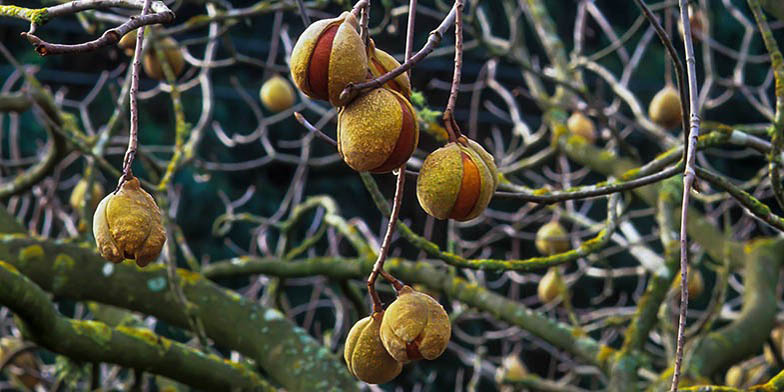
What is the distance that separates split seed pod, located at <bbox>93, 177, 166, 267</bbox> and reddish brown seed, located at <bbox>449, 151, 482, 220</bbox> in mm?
279

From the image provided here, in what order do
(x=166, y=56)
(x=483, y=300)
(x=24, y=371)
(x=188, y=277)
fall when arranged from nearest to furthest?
1. (x=188, y=277)
2. (x=483, y=300)
3. (x=166, y=56)
4. (x=24, y=371)

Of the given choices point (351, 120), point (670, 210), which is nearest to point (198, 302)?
point (670, 210)

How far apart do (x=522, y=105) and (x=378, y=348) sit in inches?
249

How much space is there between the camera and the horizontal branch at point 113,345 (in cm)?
174

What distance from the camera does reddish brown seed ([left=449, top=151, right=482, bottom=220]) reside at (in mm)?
940

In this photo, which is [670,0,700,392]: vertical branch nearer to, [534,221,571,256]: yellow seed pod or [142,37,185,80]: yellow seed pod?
[142,37,185,80]: yellow seed pod

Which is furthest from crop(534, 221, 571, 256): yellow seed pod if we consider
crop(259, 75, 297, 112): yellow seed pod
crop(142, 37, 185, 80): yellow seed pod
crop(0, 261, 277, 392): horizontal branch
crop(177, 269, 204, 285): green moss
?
crop(0, 261, 277, 392): horizontal branch

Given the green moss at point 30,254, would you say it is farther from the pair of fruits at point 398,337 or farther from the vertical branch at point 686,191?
the vertical branch at point 686,191

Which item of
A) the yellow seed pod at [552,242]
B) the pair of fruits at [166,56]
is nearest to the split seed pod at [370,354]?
the pair of fruits at [166,56]

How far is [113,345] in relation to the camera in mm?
1957

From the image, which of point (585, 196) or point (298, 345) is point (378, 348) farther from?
point (298, 345)

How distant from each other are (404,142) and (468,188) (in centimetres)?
8

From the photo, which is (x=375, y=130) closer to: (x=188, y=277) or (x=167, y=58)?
(x=188, y=277)

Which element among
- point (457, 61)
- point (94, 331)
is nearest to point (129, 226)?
point (457, 61)
